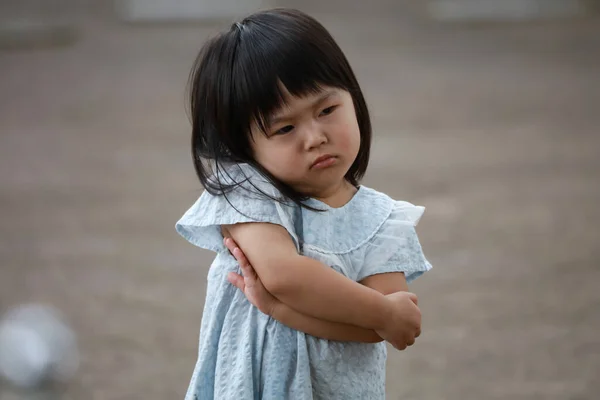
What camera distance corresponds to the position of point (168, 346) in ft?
8.54

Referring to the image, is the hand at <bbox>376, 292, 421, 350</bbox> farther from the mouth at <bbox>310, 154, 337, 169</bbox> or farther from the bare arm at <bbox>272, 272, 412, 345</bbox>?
the mouth at <bbox>310, 154, 337, 169</bbox>

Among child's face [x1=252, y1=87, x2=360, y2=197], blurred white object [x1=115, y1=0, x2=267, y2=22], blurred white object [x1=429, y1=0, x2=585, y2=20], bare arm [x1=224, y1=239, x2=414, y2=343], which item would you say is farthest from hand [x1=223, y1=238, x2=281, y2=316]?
blurred white object [x1=115, y1=0, x2=267, y2=22]

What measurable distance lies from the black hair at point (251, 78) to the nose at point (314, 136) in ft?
0.14

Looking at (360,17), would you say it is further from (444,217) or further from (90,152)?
(444,217)

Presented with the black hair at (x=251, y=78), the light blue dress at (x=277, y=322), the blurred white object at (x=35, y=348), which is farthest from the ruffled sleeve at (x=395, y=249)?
the blurred white object at (x=35, y=348)

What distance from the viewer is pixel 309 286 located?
1.08 meters

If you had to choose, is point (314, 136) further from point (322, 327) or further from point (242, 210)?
point (322, 327)

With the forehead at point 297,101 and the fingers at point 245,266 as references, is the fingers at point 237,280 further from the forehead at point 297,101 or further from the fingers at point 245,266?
the forehead at point 297,101

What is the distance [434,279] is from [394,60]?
4046 millimetres

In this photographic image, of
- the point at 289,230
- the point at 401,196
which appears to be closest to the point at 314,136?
the point at 289,230

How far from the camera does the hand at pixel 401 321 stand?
1117mm

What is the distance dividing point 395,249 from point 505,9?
7.83 m

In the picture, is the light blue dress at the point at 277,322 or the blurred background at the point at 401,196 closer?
the light blue dress at the point at 277,322

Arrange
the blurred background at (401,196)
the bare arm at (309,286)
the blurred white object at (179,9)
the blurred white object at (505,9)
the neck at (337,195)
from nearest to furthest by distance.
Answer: the bare arm at (309,286) → the neck at (337,195) → the blurred background at (401,196) → the blurred white object at (505,9) → the blurred white object at (179,9)
